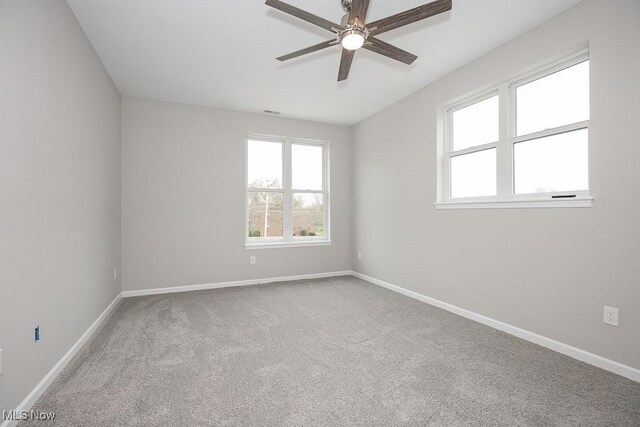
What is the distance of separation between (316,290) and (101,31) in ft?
11.9

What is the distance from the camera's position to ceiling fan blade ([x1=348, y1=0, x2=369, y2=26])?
5.48ft

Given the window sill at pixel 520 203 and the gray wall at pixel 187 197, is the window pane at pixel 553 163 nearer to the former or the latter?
the window sill at pixel 520 203

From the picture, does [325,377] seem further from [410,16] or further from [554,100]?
[554,100]

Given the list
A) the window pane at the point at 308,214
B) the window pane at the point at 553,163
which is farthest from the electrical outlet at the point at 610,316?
the window pane at the point at 308,214

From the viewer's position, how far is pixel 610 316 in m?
2.02

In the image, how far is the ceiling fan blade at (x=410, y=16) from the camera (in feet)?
5.66

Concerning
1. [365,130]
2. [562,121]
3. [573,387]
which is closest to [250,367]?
[573,387]

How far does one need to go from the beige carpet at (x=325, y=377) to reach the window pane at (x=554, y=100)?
6.21ft

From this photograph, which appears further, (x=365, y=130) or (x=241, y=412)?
(x=365, y=130)

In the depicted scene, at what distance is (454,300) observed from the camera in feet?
10.6

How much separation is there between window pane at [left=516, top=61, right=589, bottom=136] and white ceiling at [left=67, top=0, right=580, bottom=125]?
18.9 inches

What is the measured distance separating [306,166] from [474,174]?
2.73 m

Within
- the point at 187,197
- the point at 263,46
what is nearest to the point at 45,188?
the point at 263,46

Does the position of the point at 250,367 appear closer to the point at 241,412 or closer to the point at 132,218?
the point at 241,412
